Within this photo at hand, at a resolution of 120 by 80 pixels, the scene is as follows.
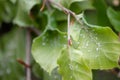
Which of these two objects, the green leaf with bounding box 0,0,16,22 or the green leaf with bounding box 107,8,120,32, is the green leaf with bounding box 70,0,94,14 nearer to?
the green leaf with bounding box 107,8,120,32

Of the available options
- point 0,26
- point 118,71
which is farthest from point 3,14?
point 118,71

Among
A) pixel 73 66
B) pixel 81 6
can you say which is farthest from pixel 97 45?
pixel 81 6

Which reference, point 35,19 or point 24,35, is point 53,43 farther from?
point 24,35

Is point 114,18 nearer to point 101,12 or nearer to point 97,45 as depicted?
point 101,12

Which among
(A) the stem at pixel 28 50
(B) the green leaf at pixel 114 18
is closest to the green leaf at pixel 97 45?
(B) the green leaf at pixel 114 18

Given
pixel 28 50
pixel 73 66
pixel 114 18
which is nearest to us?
pixel 73 66
